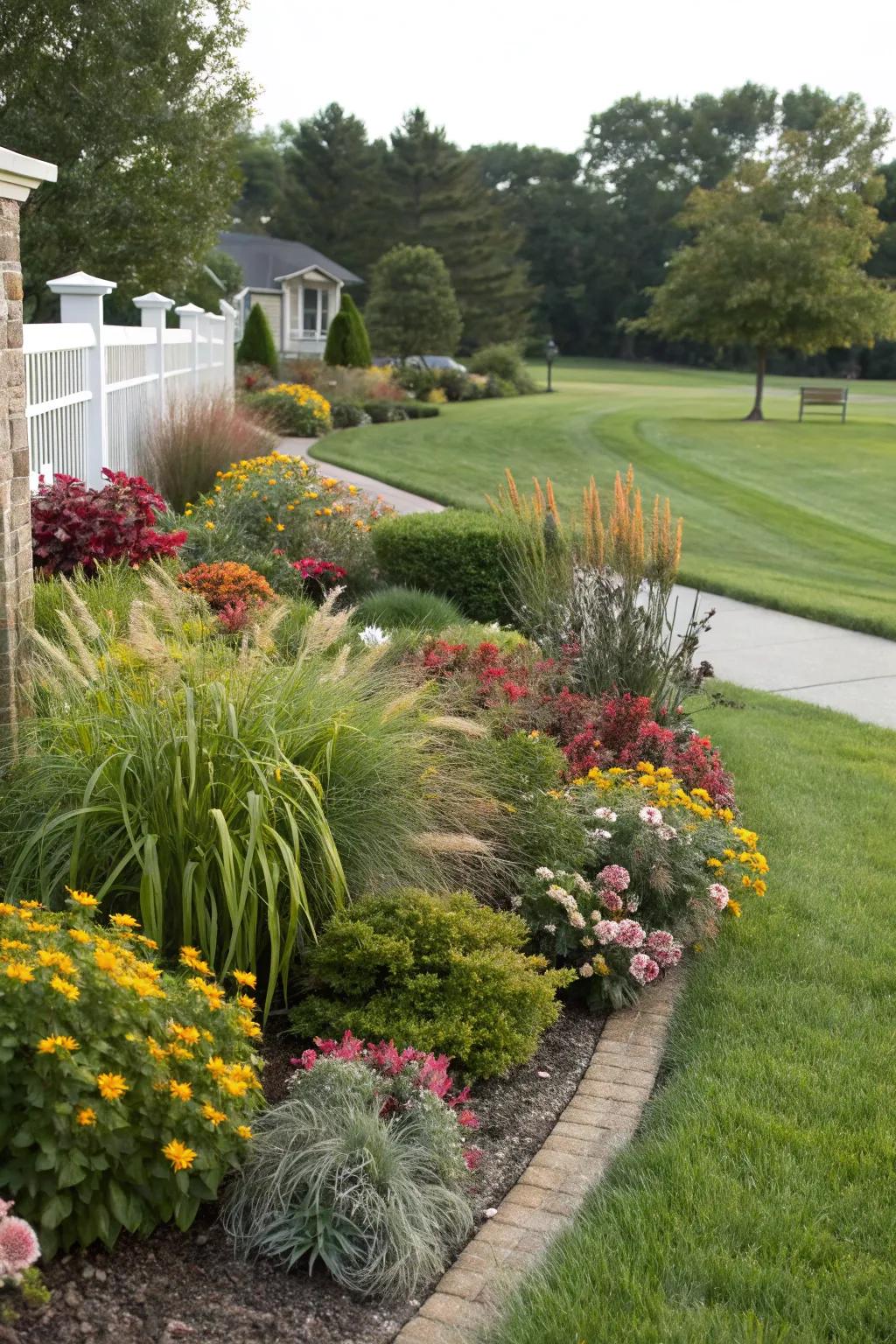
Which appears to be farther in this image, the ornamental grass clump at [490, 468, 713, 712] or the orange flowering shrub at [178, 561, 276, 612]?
the orange flowering shrub at [178, 561, 276, 612]

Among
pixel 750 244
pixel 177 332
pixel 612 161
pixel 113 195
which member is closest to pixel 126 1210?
pixel 177 332

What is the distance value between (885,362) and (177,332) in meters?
59.5

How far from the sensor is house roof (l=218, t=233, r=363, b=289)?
47.1 meters

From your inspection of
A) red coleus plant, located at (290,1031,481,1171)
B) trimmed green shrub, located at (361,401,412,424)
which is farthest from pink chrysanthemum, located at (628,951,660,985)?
trimmed green shrub, located at (361,401,412,424)

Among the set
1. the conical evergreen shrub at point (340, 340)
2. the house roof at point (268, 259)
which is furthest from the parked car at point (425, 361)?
the house roof at point (268, 259)

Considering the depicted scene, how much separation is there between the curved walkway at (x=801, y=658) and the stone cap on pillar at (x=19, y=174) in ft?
18.3

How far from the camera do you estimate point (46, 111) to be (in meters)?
17.3

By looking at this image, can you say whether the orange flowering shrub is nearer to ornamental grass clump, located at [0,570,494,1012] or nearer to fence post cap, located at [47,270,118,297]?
ornamental grass clump, located at [0,570,494,1012]

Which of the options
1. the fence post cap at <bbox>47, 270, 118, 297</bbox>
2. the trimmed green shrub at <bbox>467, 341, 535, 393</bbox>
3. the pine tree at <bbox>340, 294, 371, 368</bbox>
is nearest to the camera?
the fence post cap at <bbox>47, 270, 118, 297</bbox>

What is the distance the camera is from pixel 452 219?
56.0m

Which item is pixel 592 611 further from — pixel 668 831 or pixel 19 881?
pixel 19 881

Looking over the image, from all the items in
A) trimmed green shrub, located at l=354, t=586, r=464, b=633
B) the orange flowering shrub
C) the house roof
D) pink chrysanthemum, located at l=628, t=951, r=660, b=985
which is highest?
the house roof

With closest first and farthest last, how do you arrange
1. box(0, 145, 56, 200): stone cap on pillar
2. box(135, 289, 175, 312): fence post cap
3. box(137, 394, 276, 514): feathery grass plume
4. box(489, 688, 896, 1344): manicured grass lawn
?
box(489, 688, 896, 1344): manicured grass lawn
box(0, 145, 56, 200): stone cap on pillar
box(137, 394, 276, 514): feathery grass plume
box(135, 289, 175, 312): fence post cap

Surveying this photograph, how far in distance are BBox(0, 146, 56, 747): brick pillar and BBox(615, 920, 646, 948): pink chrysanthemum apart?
6.91 feet
